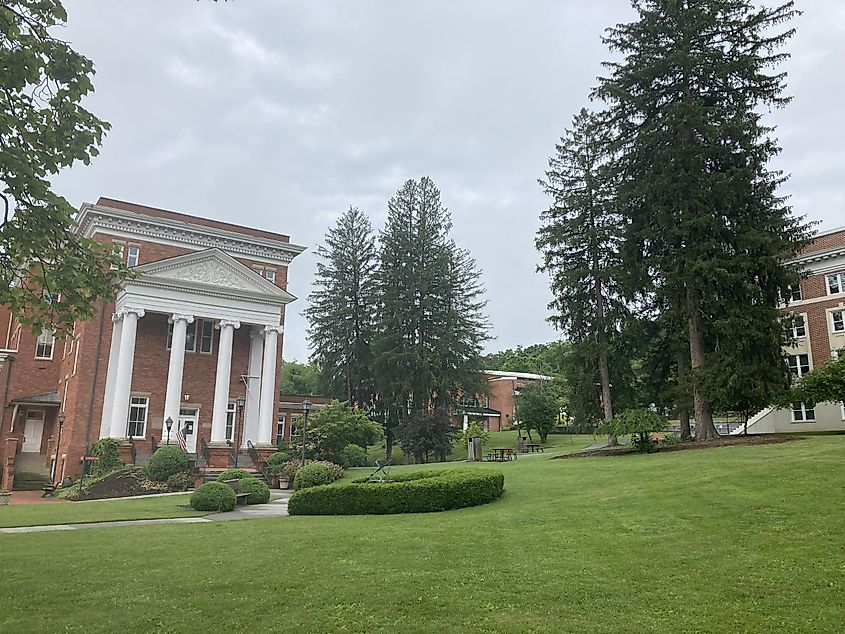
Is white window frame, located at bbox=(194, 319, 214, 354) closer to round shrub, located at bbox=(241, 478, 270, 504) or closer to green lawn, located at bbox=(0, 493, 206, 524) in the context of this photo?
green lawn, located at bbox=(0, 493, 206, 524)

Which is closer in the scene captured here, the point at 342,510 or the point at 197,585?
the point at 197,585

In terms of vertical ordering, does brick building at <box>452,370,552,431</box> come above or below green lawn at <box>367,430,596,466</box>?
above

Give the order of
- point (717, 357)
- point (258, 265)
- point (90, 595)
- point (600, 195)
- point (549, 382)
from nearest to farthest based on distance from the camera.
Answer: point (90, 595) → point (717, 357) → point (600, 195) → point (258, 265) → point (549, 382)

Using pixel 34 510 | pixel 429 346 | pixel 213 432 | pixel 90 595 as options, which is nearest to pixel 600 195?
pixel 429 346

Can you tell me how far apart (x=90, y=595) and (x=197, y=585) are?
4.02 ft

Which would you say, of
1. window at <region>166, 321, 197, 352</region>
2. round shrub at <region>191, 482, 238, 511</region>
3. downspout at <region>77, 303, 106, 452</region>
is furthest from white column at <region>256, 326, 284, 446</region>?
round shrub at <region>191, 482, 238, 511</region>

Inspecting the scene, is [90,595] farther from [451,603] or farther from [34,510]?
[34,510]

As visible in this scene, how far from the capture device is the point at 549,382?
56.0 m

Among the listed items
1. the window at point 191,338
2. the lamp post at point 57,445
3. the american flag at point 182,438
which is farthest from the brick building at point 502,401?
the lamp post at point 57,445

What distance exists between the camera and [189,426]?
36.8 m

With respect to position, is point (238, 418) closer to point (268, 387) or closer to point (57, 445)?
point (268, 387)

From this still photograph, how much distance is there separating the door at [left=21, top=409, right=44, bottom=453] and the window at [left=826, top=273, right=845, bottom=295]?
45181 millimetres

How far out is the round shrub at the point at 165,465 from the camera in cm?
2791

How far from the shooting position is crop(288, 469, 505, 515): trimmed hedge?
1581 cm
